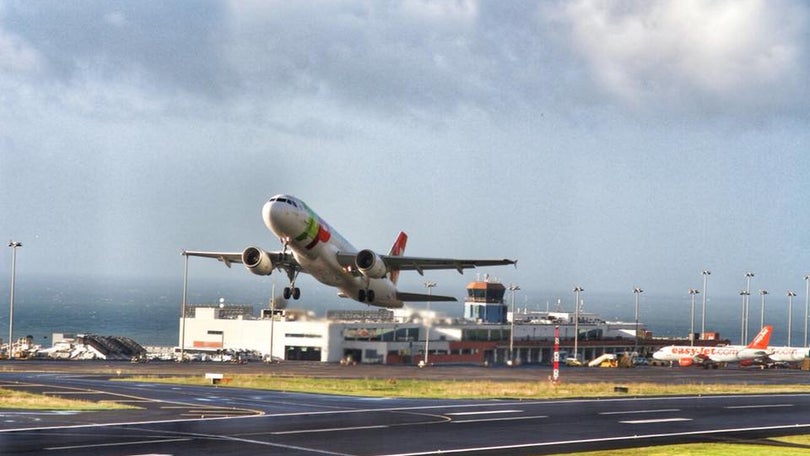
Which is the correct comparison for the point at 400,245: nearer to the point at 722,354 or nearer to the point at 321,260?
the point at 321,260

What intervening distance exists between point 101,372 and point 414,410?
42.6m

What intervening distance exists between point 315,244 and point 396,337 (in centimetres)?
8443

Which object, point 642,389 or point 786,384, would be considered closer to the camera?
point 642,389

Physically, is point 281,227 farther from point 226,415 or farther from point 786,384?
point 786,384

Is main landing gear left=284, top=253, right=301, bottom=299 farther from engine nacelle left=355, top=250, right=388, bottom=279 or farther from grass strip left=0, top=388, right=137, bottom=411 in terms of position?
grass strip left=0, top=388, right=137, bottom=411

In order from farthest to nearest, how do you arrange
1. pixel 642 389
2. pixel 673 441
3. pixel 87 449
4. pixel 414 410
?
pixel 642 389
pixel 414 410
pixel 673 441
pixel 87 449

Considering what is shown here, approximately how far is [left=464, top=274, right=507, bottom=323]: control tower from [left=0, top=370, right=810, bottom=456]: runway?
12324 centimetres

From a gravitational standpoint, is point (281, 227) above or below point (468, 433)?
above

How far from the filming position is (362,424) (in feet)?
144

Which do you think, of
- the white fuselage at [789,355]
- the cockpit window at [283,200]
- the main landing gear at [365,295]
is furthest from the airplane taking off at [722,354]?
the cockpit window at [283,200]

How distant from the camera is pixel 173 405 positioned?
169ft

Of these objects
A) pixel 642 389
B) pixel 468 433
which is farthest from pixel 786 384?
pixel 468 433

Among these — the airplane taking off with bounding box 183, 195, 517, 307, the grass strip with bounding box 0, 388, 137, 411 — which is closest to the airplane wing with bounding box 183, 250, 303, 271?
the airplane taking off with bounding box 183, 195, 517, 307

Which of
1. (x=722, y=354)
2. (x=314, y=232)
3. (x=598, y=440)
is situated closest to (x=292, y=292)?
(x=314, y=232)
